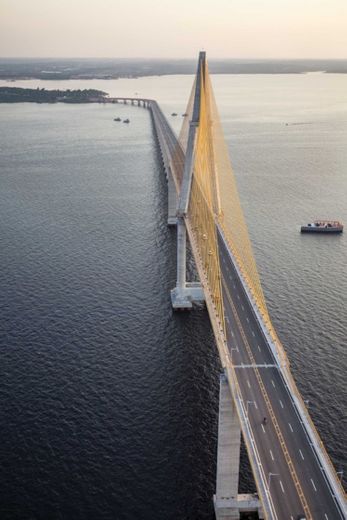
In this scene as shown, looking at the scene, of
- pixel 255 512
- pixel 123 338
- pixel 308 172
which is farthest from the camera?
pixel 308 172

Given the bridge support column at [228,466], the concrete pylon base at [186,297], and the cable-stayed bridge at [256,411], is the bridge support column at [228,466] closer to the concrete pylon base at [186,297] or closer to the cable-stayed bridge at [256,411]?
the cable-stayed bridge at [256,411]

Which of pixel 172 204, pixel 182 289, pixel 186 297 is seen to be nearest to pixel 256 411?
pixel 186 297

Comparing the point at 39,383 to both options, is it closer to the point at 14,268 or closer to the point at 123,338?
the point at 123,338

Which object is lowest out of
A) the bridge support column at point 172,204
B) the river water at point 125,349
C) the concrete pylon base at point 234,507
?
the concrete pylon base at point 234,507

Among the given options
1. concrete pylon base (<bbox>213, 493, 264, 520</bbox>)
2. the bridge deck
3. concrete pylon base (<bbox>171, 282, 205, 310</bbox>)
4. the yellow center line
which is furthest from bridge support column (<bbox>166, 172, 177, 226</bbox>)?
concrete pylon base (<bbox>213, 493, 264, 520</bbox>)

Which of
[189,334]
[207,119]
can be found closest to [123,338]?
[189,334]

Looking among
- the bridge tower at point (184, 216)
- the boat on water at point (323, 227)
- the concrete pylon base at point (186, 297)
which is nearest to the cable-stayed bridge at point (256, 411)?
the bridge tower at point (184, 216)
